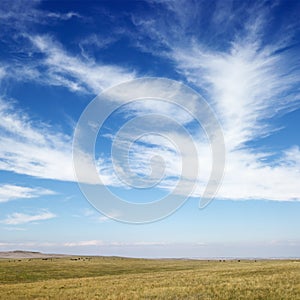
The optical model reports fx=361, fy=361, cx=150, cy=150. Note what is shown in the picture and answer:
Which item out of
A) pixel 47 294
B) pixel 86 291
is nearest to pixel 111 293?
pixel 86 291

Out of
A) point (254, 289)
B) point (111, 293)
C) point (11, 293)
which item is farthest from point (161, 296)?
point (11, 293)

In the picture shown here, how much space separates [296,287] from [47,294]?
2121 cm

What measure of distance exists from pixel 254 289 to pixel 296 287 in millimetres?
3451

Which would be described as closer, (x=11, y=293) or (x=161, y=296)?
(x=161, y=296)

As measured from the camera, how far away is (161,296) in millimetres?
28391

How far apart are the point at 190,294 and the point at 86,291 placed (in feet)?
33.5

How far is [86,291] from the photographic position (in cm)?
3319

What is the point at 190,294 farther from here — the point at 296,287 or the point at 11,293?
the point at 11,293

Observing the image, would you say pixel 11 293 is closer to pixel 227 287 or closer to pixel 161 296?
pixel 161 296

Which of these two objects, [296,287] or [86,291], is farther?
[86,291]

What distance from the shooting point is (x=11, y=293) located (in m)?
32.9

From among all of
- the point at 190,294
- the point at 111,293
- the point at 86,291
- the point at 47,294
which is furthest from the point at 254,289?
the point at 47,294

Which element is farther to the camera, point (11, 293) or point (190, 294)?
point (11, 293)

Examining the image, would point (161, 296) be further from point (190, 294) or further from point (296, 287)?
point (296, 287)
